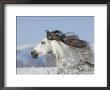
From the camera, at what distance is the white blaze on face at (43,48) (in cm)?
42

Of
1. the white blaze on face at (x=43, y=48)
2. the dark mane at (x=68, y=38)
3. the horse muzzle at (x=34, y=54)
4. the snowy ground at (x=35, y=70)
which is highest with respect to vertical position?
the dark mane at (x=68, y=38)

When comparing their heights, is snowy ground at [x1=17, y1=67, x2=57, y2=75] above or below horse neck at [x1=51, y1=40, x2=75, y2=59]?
below

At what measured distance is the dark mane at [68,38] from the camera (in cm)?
42

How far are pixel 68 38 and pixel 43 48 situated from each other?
6cm

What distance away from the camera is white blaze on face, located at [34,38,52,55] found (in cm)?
42

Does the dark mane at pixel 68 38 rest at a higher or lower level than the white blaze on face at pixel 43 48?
higher

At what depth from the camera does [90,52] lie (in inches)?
16.4

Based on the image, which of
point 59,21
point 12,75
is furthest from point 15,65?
point 59,21

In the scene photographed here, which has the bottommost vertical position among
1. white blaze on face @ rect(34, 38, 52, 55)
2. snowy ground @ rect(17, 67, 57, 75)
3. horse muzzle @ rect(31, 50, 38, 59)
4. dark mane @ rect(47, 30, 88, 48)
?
snowy ground @ rect(17, 67, 57, 75)

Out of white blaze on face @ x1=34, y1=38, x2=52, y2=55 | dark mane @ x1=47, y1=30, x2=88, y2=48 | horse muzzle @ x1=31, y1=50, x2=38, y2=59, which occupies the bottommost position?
horse muzzle @ x1=31, y1=50, x2=38, y2=59

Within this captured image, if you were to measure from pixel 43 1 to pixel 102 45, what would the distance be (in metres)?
0.17

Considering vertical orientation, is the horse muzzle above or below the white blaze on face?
below

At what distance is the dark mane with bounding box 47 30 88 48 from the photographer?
418 millimetres

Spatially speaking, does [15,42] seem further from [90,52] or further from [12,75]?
[90,52]
